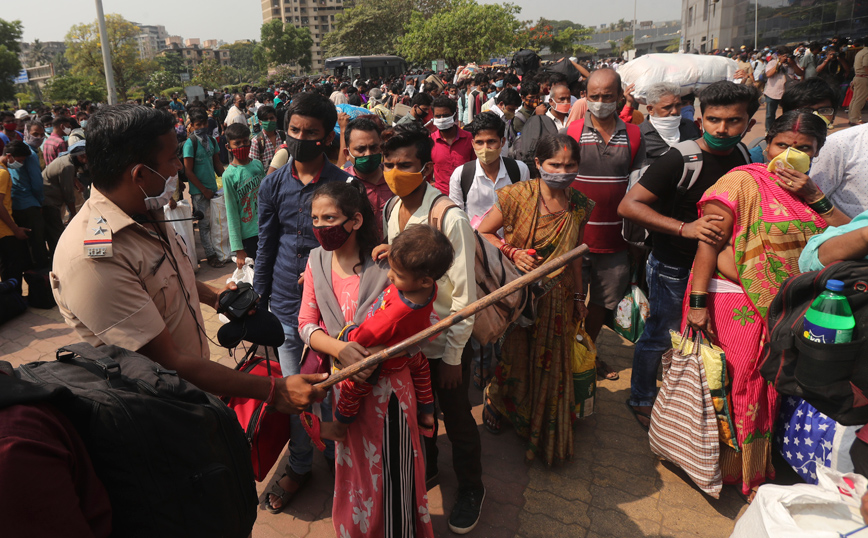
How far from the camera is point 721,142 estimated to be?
296cm

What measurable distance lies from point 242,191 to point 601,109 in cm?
331

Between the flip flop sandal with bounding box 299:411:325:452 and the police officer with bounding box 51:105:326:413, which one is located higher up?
the police officer with bounding box 51:105:326:413

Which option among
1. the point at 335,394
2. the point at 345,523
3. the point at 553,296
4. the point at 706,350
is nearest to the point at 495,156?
the point at 553,296

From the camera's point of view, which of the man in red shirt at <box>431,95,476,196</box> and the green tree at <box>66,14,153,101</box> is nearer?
the man in red shirt at <box>431,95,476,196</box>

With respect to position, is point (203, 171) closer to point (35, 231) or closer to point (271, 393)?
point (35, 231)

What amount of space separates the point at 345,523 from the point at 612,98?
336 centimetres

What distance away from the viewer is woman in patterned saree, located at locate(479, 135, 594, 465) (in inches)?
118

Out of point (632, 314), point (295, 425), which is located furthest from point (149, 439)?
point (632, 314)

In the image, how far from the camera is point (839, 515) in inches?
71.1

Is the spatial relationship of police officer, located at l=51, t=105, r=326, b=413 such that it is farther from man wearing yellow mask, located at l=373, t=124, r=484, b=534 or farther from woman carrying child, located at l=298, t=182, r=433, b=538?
man wearing yellow mask, located at l=373, t=124, r=484, b=534

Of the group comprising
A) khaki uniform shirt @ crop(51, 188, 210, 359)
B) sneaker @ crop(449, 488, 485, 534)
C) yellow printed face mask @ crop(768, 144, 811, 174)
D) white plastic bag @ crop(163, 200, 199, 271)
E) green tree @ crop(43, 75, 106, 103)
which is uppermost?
green tree @ crop(43, 75, 106, 103)

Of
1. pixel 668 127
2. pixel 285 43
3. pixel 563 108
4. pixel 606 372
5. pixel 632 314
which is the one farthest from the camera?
pixel 285 43

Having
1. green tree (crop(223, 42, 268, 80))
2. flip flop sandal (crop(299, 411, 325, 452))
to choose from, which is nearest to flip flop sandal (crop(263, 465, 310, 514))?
flip flop sandal (crop(299, 411, 325, 452))

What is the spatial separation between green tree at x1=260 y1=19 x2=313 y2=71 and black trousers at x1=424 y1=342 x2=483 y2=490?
327 feet
